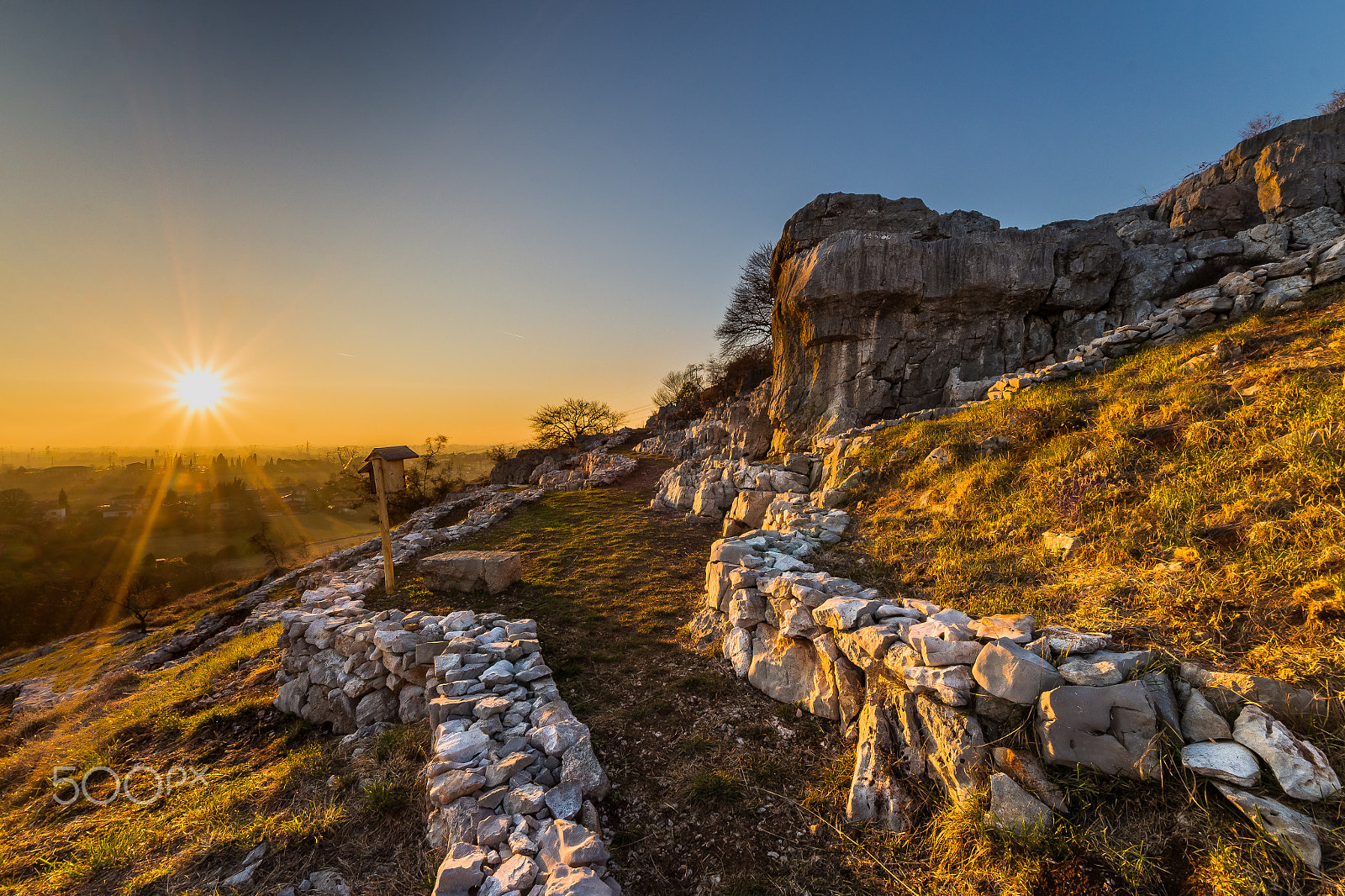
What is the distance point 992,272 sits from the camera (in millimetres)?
14656

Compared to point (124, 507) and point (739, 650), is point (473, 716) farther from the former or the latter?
point (124, 507)

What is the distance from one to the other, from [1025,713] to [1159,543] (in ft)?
8.46

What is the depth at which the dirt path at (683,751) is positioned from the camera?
3.16m

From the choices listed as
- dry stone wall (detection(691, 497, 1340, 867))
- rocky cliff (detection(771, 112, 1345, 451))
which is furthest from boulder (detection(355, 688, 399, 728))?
rocky cliff (detection(771, 112, 1345, 451))

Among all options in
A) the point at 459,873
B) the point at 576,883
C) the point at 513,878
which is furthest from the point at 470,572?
the point at 576,883

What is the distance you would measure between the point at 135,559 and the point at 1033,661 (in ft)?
128

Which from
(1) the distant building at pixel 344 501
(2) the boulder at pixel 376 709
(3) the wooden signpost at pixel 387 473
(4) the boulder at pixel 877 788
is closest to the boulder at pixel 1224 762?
(4) the boulder at pixel 877 788

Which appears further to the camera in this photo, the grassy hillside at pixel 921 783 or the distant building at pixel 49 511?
the distant building at pixel 49 511

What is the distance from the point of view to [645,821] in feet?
11.7

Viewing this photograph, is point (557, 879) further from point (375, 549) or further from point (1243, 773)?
point (375, 549)

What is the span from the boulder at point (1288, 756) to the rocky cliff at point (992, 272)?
12.8 m

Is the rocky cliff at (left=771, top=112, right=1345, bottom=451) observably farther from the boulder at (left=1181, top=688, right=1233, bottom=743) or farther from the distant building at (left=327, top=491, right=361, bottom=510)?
the distant building at (left=327, top=491, right=361, bottom=510)

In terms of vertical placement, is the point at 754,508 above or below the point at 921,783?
above

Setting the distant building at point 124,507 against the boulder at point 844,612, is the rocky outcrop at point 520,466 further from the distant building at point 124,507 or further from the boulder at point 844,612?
the boulder at point 844,612
